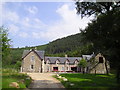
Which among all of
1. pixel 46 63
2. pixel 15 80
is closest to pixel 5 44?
pixel 15 80

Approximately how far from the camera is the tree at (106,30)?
13898 millimetres

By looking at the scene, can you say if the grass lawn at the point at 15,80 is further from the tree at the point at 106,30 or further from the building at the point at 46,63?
the building at the point at 46,63

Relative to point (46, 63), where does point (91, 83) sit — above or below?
below

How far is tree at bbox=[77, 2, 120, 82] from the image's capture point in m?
13.9

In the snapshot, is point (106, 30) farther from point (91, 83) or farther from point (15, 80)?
point (15, 80)

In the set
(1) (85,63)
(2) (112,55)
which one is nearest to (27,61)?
(1) (85,63)

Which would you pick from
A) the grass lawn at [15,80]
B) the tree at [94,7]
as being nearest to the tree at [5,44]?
the grass lawn at [15,80]

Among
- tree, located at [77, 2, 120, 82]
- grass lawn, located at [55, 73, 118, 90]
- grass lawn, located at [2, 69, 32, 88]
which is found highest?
tree, located at [77, 2, 120, 82]

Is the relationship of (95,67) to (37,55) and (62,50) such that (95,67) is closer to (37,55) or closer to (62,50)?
(37,55)

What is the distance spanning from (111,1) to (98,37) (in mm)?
3521

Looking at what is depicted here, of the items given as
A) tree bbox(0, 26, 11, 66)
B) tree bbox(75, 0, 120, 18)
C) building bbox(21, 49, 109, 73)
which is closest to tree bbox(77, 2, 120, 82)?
tree bbox(75, 0, 120, 18)

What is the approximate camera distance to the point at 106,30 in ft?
49.0

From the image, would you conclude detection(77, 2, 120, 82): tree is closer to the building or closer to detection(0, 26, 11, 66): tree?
detection(0, 26, 11, 66): tree

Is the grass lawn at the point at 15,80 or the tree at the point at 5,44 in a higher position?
the tree at the point at 5,44
